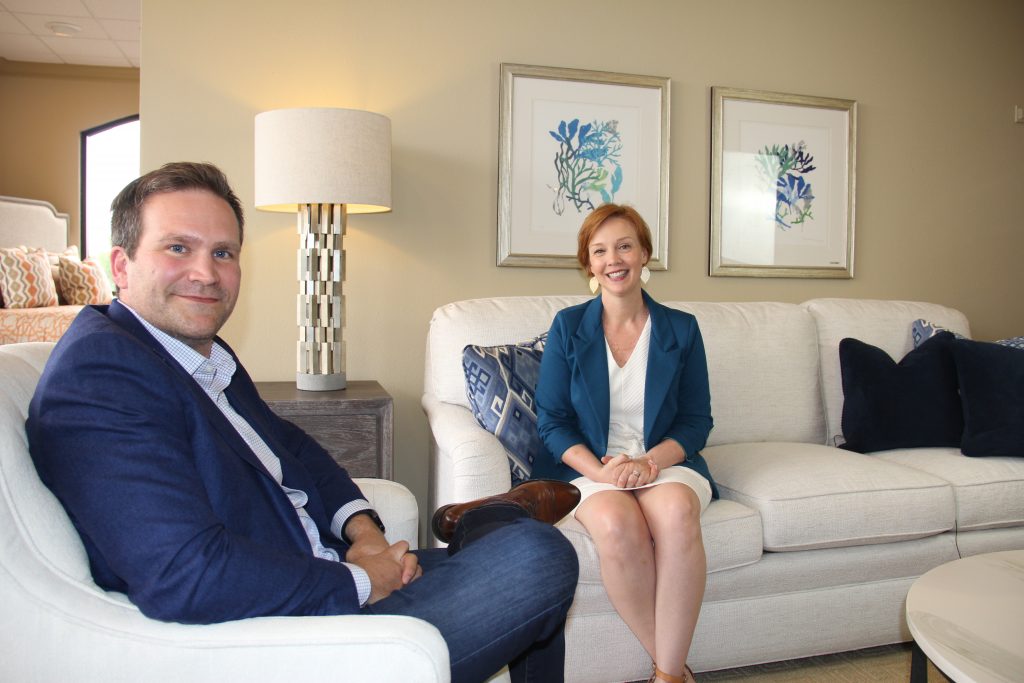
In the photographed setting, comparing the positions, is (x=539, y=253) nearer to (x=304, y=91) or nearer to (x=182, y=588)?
(x=304, y=91)

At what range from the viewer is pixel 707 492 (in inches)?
81.8

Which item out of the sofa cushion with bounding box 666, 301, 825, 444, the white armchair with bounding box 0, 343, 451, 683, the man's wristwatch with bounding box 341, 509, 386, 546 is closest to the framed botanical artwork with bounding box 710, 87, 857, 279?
the sofa cushion with bounding box 666, 301, 825, 444

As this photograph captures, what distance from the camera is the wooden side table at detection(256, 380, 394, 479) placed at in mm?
2442

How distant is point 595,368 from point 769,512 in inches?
23.9

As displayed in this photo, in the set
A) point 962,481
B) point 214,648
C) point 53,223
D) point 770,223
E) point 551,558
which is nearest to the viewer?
point 214,648

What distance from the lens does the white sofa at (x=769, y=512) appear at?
1.98 m

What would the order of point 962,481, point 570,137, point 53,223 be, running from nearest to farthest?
point 962,481 → point 570,137 → point 53,223

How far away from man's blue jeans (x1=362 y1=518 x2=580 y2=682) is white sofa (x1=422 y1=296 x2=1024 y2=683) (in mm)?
762

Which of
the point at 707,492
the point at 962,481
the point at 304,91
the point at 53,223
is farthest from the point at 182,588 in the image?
the point at 53,223

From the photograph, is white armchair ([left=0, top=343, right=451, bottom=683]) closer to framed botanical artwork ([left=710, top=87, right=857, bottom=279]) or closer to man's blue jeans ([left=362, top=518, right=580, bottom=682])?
man's blue jeans ([left=362, top=518, right=580, bottom=682])

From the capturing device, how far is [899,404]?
2686 mm

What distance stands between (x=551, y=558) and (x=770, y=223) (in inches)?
110

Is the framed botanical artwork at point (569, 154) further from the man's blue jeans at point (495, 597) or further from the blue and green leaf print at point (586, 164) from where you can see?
the man's blue jeans at point (495, 597)

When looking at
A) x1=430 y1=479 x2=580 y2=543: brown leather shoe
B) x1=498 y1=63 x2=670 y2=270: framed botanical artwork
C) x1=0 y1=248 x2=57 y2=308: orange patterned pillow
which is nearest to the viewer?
x1=430 y1=479 x2=580 y2=543: brown leather shoe
